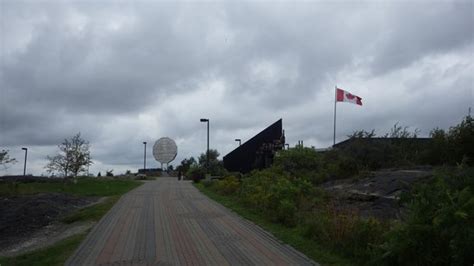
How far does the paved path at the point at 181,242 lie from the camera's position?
10586 millimetres

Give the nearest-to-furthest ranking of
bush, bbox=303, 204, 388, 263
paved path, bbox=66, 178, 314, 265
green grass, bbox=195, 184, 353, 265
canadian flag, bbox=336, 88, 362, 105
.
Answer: bush, bbox=303, 204, 388, 263 < green grass, bbox=195, 184, 353, 265 < paved path, bbox=66, 178, 314, 265 < canadian flag, bbox=336, 88, 362, 105

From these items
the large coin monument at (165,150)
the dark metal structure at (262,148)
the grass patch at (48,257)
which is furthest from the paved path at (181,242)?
the large coin monument at (165,150)

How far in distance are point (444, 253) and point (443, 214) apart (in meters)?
0.57

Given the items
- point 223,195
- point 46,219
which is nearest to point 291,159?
point 223,195

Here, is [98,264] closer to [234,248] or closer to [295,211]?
[234,248]

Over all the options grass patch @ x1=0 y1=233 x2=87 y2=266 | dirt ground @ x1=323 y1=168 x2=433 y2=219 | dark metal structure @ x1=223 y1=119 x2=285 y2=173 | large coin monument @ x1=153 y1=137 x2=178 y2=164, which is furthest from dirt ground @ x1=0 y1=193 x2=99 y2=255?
large coin monument @ x1=153 y1=137 x2=178 y2=164

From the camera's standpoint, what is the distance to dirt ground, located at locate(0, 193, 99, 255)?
643 inches

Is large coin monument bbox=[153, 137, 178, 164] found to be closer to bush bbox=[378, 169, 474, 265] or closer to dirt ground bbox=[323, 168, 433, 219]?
dirt ground bbox=[323, 168, 433, 219]

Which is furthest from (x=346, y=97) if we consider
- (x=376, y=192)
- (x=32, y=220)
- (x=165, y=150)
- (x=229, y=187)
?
(x=165, y=150)

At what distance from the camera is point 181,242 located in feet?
42.1

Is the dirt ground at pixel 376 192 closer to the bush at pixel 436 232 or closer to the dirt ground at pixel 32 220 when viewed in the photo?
the bush at pixel 436 232

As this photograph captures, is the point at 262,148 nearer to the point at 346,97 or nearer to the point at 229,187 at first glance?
the point at 346,97

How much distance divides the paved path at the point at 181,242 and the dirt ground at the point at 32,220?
6.09 ft

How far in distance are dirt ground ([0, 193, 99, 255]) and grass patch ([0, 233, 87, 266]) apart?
2139 millimetres
